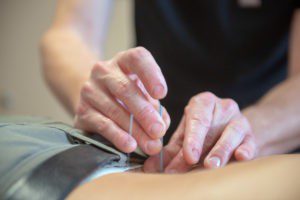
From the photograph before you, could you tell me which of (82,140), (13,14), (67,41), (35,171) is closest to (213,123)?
(82,140)

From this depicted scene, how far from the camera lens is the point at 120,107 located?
2.02 ft

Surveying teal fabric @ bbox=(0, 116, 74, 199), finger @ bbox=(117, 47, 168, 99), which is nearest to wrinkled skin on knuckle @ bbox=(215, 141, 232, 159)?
finger @ bbox=(117, 47, 168, 99)

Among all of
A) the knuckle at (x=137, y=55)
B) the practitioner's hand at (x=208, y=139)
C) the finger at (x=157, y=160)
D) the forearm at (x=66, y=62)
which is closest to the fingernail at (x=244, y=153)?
the practitioner's hand at (x=208, y=139)

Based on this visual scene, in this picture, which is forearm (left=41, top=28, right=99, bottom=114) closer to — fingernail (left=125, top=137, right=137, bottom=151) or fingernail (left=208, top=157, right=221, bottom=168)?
fingernail (left=125, top=137, right=137, bottom=151)

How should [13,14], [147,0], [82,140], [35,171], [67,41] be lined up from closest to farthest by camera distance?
[35,171] < [82,140] < [67,41] < [147,0] < [13,14]

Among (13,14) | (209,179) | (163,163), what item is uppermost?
(209,179)

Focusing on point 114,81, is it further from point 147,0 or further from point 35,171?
point 147,0

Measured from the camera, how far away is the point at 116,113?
2.01ft

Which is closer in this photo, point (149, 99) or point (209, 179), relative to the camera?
point (209, 179)

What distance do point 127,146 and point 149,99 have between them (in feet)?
0.27

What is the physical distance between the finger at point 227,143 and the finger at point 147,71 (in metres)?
0.11

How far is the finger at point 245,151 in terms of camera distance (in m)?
0.55

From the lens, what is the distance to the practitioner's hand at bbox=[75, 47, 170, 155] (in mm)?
557

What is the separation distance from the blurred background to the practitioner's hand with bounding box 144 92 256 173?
2018mm
